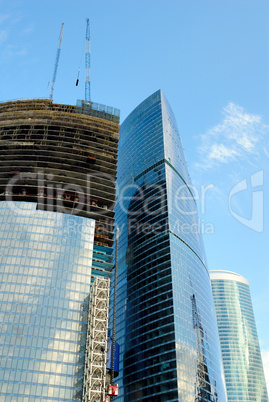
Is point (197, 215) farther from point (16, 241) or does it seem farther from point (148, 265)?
Result: point (16, 241)

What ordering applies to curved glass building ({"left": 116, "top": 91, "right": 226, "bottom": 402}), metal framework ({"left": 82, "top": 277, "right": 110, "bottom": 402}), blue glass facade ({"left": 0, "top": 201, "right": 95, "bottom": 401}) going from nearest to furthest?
blue glass facade ({"left": 0, "top": 201, "right": 95, "bottom": 401}) < metal framework ({"left": 82, "top": 277, "right": 110, "bottom": 402}) < curved glass building ({"left": 116, "top": 91, "right": 226, "bottom": 402})

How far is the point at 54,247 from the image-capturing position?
99625mm

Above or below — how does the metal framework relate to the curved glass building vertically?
below

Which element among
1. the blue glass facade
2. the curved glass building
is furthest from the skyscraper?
the curved glass building

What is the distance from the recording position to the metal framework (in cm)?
8269

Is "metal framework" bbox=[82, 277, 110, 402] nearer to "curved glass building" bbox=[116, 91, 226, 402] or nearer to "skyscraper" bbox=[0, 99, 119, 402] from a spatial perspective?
"skyscraper" bbox=[0, 99, 119, 402]

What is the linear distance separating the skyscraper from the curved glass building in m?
24.8

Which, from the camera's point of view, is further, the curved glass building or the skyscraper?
the curved glass building

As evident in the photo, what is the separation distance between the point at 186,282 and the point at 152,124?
77726 mm

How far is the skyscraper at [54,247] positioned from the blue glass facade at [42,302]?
0.68 ft

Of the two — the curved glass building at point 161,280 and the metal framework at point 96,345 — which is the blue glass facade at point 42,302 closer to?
the metal framework at point 96,345

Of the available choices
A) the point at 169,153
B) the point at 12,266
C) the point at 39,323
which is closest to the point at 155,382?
the point at 39,323

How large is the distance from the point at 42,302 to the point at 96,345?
51.5ft

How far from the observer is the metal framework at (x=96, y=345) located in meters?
82.7
